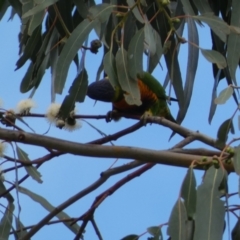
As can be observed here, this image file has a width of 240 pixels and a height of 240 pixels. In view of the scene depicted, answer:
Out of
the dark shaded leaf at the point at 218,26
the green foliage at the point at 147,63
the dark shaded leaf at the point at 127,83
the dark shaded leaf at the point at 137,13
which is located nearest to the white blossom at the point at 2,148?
the green foliage at the point at 147,63

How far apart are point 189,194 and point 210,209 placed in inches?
3.0

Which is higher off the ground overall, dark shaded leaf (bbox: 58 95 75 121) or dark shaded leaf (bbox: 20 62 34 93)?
dark shaded leaf (bbox: 20 62 34 93)

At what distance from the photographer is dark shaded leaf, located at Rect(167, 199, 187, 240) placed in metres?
1.22

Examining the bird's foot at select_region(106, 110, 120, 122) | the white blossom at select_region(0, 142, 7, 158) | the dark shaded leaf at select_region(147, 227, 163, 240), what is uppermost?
the bird's foot at select_region(106, 110, 120, 122)

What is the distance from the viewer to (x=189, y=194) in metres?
1.29

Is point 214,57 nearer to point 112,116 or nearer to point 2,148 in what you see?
point 2,148

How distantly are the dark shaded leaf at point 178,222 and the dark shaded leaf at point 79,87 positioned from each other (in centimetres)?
39

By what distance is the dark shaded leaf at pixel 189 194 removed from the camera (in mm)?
1266

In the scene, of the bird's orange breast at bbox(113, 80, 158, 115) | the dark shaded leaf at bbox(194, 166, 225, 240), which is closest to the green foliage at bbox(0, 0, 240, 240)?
the dark shaded leaf at bbox(194, 166, 225, 240)

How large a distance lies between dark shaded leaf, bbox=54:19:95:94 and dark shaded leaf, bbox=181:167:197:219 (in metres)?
0.33

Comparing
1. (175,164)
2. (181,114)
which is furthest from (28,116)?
(181,114)

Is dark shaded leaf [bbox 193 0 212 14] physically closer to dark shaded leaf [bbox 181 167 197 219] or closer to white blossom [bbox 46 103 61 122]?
white blossom [bbox 46 103 61 122]

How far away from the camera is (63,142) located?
125cm

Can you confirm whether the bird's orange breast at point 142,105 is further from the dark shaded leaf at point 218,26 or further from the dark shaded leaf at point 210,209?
the dark shaded leaf at point 210,209
